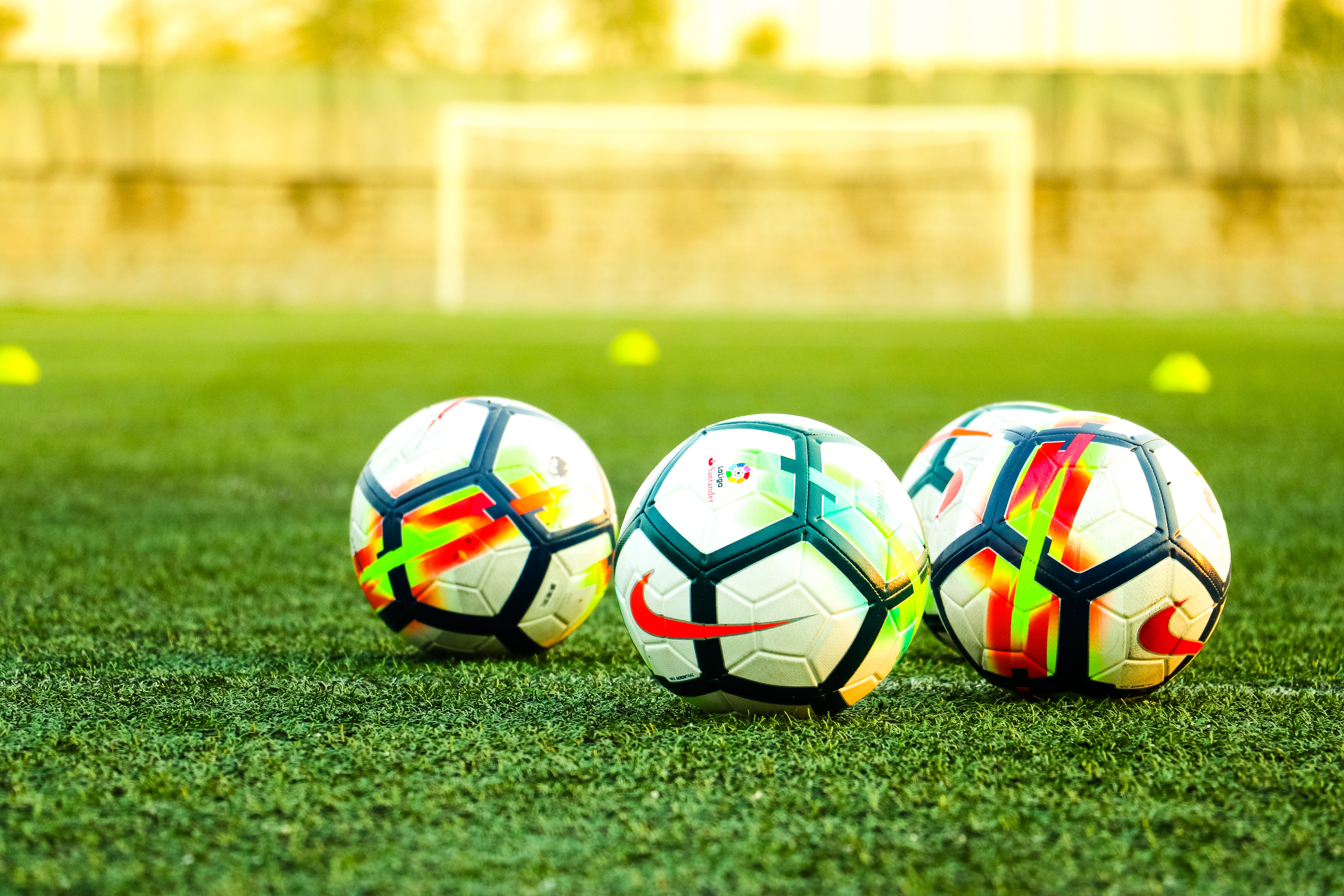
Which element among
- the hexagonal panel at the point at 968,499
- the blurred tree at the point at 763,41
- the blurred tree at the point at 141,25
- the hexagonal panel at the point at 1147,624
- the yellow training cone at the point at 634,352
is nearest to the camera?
the hexagonal panel at the point at 1147,624

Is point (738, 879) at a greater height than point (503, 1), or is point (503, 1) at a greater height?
point (503, 1)

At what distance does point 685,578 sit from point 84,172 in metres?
30.2

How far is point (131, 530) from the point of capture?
459 centimetres

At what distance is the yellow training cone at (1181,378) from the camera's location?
32.7 feet

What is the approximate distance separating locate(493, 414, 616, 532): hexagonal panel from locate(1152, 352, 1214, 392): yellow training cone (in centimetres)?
797

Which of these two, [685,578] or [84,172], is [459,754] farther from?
[84,172]

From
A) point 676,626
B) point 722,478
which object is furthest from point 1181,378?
point 676,626

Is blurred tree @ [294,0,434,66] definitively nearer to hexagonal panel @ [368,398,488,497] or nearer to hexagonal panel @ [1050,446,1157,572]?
hexagonal panel @ [368,398,488,497]

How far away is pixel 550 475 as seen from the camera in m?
2.98

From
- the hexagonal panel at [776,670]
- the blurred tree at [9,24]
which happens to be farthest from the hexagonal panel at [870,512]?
the blurred tree at [9,24]

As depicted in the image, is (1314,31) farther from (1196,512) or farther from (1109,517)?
(1109,517)

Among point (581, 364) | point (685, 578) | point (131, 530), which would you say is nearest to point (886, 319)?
point (581, 364)

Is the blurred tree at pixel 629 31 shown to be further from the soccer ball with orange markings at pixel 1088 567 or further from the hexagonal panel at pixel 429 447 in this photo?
the soccer ball with orange markings at pixel 1088 567

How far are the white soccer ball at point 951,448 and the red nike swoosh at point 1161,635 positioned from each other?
0.65 metres
